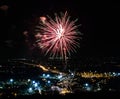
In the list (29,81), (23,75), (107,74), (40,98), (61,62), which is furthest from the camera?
(61,62)

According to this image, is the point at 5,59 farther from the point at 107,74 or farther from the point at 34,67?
the point at 107,74

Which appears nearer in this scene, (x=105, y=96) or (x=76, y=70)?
(x=105, y=96)

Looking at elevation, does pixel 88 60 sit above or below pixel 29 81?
above

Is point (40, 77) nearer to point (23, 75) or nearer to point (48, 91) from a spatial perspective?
point (23, 75)

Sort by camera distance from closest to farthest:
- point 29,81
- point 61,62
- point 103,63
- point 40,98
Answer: point 40,98 < point 29,81 < point 61,62 < point 103,63

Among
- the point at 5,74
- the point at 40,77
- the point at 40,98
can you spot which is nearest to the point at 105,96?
the point at 40,98

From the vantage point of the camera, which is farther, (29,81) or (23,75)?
(23,75)

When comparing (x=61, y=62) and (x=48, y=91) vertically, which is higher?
(x=61, y=62)

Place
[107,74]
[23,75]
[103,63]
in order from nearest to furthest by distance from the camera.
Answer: [23,75] → [107,74] → [103,63]

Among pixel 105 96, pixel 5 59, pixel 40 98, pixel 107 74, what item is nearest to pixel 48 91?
pixel 40 98
